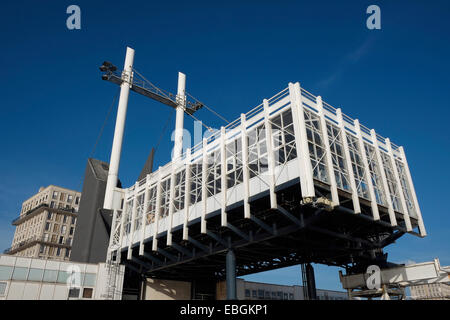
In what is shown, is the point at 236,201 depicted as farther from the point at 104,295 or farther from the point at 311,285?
the point at 104,295

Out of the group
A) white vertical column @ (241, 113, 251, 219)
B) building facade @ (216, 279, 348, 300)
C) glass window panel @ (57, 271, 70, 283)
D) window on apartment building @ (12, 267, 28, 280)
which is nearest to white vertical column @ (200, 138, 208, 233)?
white vertical column @ (241, 113, 251, 219)

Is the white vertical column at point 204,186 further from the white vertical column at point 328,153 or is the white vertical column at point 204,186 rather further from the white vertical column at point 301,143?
the white vertical column at point 328,153

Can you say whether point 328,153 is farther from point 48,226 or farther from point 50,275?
point 48,226

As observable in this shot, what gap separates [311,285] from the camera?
103 feet

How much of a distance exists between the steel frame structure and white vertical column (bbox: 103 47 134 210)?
749 cm

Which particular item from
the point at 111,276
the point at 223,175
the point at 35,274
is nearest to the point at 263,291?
the point at 111,276

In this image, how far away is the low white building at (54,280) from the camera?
101 ft

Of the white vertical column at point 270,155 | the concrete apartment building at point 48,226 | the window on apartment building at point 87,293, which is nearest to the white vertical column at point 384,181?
the white vertical column at point 270,155

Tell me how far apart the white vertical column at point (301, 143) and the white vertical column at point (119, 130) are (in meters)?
25.7

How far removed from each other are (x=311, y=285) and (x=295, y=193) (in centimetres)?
1268

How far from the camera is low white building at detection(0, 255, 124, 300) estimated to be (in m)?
30.8

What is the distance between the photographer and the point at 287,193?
76.3 ft

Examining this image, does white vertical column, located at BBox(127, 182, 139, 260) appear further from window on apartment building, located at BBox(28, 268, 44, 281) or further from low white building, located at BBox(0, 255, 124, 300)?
window on apartment building, located at BBox(28, 268, 44, 281)
